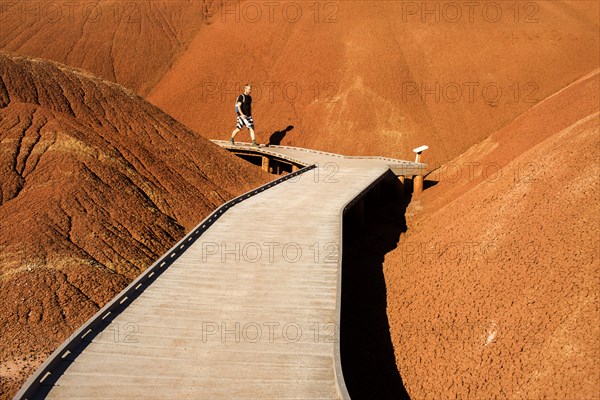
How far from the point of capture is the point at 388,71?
2644 cm

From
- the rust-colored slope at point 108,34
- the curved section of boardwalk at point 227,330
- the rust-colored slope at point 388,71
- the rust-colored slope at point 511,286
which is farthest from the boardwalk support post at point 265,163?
the rust-colored slope at point 108,34

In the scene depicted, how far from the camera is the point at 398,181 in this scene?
1888 centimetres

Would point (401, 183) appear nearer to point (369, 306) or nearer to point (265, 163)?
point (265, 163)

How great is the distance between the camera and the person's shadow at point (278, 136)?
26203 millimetres

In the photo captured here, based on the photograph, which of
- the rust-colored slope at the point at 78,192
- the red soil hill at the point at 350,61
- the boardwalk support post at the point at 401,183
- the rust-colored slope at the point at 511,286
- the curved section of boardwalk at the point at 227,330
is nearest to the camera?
the curved section of boardwalk at the point at 227,330

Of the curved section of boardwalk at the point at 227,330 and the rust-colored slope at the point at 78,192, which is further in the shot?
the rust-colored slope at the point at 78,192

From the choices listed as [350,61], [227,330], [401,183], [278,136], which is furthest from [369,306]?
[350,61]

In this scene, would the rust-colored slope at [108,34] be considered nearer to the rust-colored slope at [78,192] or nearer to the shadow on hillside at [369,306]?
the rust-colored slope at [78,192]

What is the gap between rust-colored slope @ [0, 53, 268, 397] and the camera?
917 centimetres

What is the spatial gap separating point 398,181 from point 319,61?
39.6 feet

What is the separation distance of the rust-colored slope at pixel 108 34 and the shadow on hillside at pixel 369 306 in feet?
72.0

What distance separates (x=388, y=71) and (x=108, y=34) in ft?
65.9

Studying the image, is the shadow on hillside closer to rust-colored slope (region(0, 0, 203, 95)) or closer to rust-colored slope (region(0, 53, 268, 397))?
rust-colored slope (region(0, 53, 268, 397))

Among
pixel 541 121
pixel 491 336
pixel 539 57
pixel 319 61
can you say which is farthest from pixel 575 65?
pixel 491 336
